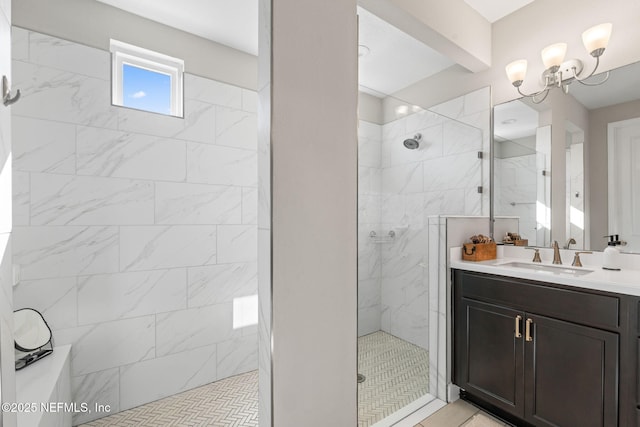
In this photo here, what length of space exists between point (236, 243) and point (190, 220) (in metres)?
0.41

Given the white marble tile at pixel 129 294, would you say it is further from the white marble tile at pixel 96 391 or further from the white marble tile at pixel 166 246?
the white marble tile at pixel 96 391

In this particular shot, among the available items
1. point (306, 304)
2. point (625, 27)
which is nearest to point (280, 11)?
point (306, 304)

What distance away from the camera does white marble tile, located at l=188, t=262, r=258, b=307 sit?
2.29 m

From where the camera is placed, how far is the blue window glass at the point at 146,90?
Answer: 2.12 meters

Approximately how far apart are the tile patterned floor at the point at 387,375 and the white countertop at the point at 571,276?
2.60 ft

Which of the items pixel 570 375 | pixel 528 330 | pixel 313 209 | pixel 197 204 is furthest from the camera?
pixel 197 204

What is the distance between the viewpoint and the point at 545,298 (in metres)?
1.57

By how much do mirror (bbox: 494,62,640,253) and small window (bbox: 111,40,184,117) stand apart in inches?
99.9

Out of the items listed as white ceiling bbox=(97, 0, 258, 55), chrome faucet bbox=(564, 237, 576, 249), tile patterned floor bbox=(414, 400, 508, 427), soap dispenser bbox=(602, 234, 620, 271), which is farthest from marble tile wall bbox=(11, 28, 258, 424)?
soap dispenser bbox=(602, 234, 620, 271)

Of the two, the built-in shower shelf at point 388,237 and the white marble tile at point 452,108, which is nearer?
the built-in shower shelf at point 388,237

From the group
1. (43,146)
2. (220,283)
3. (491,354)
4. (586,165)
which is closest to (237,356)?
(220,283)

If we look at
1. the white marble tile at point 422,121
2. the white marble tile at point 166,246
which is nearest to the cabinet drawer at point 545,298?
the white marble tile at point 422,121

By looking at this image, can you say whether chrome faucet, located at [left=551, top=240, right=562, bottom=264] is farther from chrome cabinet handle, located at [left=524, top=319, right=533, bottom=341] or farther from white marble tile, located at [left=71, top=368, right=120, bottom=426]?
white marble tile, located at [left=71, top=368, right=120, bottom=426]

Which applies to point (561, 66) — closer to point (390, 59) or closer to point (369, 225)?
point (390, 59)
